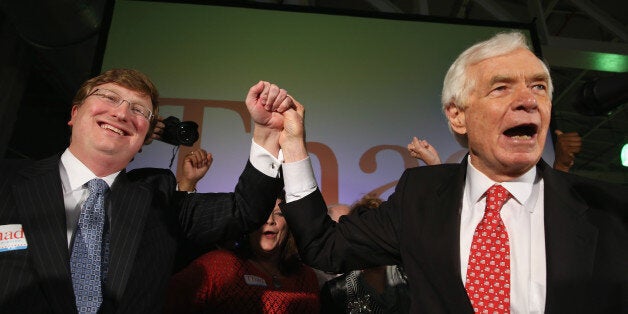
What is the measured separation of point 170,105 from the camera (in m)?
3.00

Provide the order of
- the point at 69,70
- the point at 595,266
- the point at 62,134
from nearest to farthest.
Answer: the point at 595,266 → the point at 69,70 → the point at 62,134

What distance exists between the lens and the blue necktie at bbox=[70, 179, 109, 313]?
1.17 m

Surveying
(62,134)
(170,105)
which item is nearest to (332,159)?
(170,105)

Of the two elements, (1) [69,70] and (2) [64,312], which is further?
(1) [69,70]

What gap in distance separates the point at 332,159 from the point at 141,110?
5.06ft

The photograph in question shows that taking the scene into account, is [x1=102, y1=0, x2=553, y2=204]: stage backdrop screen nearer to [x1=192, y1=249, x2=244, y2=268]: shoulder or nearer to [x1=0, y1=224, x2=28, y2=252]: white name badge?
[x1=192, y1=249, x2=244, y2=268]: shoulder

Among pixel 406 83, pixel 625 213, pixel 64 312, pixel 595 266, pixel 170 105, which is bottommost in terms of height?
pixel 64 312

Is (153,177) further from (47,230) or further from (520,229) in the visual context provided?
(520,229)

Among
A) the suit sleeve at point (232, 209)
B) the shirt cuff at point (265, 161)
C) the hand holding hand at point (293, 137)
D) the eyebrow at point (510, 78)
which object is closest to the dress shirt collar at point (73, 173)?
the suit sleeve at point (232, 209)

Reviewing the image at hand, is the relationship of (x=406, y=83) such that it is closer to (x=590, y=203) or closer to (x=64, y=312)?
(x=590, y=203)

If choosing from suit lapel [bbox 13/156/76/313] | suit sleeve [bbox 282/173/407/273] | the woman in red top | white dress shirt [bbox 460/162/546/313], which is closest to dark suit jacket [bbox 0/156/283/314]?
suit lapel [bbox 13/156/76/313]

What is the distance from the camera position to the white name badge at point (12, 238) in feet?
3.75

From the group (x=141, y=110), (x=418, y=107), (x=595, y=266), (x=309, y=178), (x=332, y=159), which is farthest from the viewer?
(x=418, y=107)

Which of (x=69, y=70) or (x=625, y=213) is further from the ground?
(x=69, y=70)
